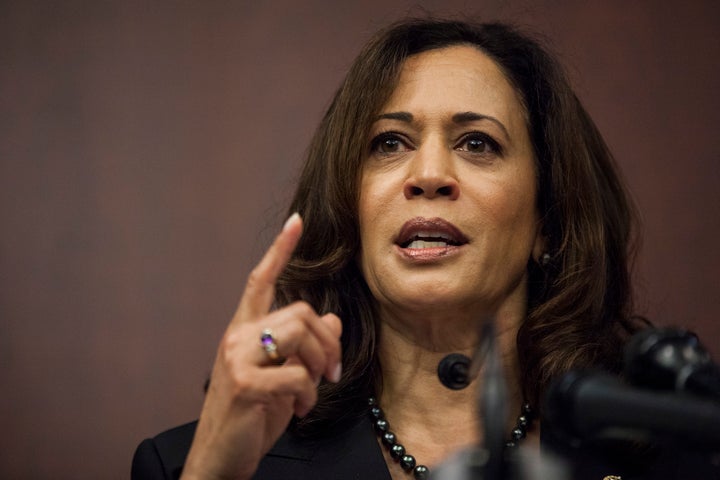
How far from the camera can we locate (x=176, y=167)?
237 cm

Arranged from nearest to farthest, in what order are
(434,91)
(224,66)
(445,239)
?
(445,239) < (434,91) < (224,66)

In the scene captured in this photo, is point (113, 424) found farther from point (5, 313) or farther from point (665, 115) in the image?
point (665, 115)

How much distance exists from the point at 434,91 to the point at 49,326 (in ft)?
→ 3.53

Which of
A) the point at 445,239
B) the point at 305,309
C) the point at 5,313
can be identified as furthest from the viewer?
the point at 5,313

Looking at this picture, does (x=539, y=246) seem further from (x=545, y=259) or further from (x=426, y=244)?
(x=426, y=244)

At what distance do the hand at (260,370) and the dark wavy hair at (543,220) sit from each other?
1.64 feet

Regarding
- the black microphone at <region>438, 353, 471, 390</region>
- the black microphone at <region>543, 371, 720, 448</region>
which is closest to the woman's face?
the black microphone at <region>438, 353, 471, 390</region>

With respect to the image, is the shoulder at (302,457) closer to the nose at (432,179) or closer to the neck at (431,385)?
the neck at (431,385)

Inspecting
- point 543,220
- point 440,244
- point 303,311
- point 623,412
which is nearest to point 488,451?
point 623,412

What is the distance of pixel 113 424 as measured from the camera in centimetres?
229

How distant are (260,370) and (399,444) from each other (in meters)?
0.61

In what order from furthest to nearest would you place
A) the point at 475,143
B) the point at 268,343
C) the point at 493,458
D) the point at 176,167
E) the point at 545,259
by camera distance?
the point at 176,167, the point at 545,259, the point at 475,143, the point at 268,343, the point at 493,458

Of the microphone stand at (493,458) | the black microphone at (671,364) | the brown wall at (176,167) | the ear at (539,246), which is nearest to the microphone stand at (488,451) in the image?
the microphone stand at (493,458)

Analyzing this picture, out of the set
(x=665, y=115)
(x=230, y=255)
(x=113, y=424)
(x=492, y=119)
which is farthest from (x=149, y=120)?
(x=665, y=115)
